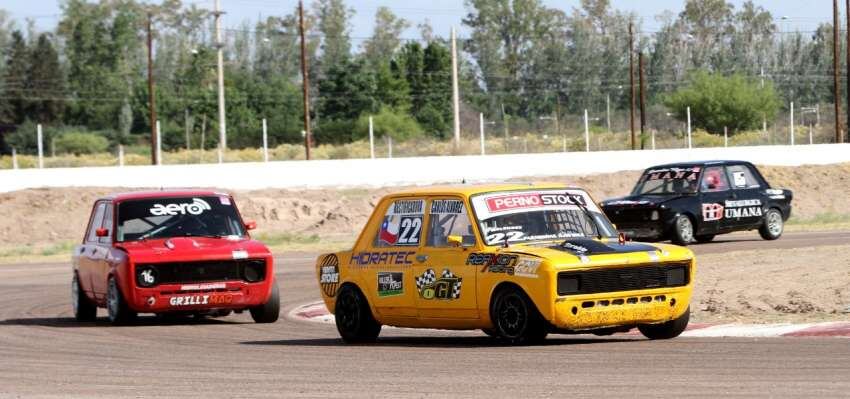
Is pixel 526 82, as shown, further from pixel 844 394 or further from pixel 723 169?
pixel 844 394

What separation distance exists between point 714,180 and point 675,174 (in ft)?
2.40

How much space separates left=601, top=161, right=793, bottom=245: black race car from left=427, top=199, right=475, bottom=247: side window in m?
13.9

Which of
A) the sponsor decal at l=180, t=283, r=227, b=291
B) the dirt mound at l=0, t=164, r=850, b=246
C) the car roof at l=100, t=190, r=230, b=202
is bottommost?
the dirt mound at l=0, t=164, r=850, b=246

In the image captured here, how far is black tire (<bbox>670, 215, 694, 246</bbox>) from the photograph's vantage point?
27.7 metres

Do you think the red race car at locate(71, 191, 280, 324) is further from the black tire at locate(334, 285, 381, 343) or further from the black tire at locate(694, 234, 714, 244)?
the black tire at locate(694, 234, 714, 244)

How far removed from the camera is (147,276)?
1742 cm

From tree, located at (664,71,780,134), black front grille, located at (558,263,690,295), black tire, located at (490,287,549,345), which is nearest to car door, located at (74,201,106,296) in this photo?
black tire, located at (490,287,549,345)

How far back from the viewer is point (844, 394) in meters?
9.38

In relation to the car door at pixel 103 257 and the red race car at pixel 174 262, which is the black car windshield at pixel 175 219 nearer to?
the red race car at pixel 174 262

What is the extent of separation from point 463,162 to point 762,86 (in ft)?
185

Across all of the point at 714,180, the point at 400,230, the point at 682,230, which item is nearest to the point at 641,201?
the point at 682,230

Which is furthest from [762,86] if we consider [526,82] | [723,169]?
[723,169]

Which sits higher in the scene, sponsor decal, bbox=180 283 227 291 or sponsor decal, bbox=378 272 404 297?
sponsor decal, bbox=378 272 404 297

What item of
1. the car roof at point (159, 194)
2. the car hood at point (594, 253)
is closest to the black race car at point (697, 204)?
the car roof at point (159, 194)
